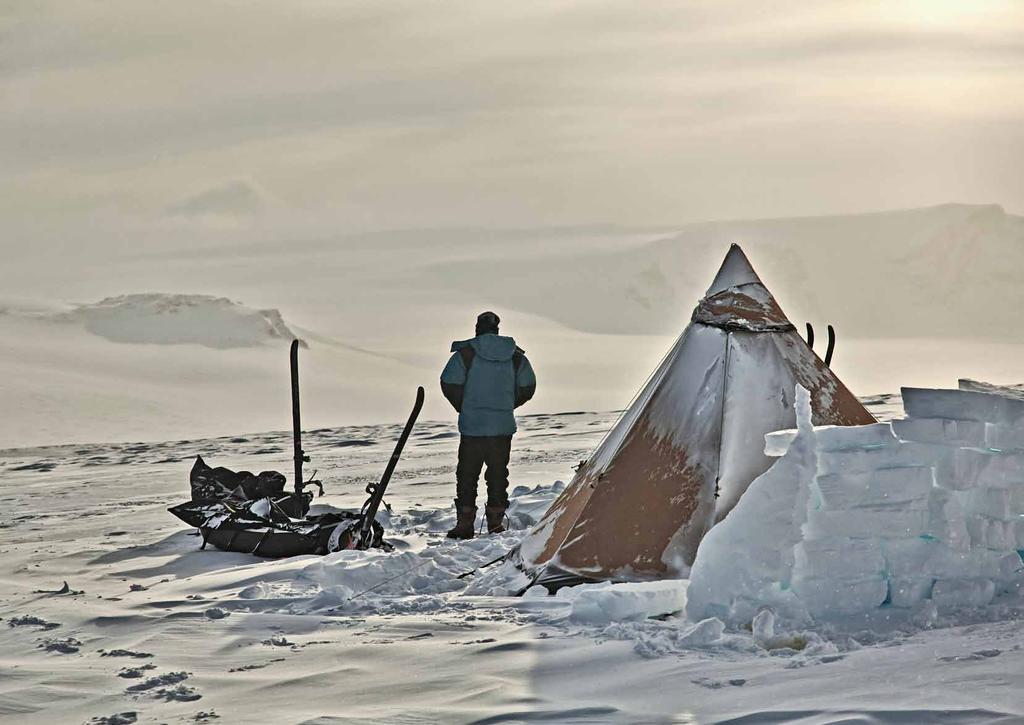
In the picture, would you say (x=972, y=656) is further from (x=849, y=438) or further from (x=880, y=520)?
→ (x=849, y=438)

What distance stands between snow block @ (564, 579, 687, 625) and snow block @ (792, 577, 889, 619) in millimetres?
588

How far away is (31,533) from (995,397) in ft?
23.2

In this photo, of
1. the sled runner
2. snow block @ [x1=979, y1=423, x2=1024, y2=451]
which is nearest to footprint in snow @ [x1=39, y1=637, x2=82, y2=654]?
the sled runner

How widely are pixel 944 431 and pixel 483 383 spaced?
3.59 metres

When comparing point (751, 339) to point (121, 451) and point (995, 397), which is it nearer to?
point (995, 397)

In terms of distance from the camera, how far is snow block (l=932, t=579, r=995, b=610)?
5.88 m

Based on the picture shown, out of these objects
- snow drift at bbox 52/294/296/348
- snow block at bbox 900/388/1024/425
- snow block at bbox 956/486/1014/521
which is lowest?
snow block at bbox 956/486/1014/521

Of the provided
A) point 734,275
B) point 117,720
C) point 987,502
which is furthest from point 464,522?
point 117,720

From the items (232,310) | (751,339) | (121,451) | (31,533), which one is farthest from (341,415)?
(751,339)

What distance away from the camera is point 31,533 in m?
10.2

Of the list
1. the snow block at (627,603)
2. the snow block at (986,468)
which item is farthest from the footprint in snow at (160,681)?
the snow block at (986,468)

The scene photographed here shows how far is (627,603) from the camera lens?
242 inches

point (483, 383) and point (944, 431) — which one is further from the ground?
point (483, 383)

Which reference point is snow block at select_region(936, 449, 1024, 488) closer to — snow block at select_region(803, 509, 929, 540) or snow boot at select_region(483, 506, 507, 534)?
snow block at select_region(803, 509, 929, 540)
